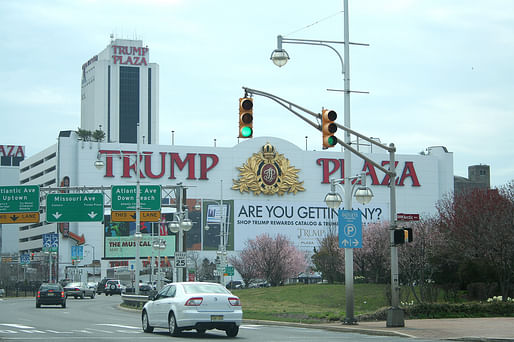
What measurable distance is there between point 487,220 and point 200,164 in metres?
96.2

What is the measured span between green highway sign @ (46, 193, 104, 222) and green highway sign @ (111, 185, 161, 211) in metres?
2.12

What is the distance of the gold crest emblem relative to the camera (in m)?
136

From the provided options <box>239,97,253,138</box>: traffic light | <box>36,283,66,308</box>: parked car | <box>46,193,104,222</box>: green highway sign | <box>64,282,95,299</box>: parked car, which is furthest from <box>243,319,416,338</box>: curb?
<box>64,282,95,299</box>: parked car

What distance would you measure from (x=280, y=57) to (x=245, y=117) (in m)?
3.04

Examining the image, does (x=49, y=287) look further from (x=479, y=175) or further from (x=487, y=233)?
(x=479, y=175)

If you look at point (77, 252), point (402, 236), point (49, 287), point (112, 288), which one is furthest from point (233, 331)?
point (77, 252)

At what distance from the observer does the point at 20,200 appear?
53.6m

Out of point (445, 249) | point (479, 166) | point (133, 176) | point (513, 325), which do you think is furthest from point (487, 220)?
point (479, 166)

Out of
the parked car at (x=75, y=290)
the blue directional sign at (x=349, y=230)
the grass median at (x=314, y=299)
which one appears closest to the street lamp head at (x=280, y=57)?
the blue directional sign at (x=349, y=230)

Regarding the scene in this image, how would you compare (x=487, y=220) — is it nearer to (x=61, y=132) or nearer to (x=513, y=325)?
(x=513, y=325)

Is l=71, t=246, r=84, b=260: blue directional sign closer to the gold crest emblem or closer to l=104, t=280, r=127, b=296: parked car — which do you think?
the gold crest emblem

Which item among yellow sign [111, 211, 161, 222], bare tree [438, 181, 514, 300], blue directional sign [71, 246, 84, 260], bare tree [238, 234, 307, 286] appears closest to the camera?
bare tree [438, 181, 514, 300]

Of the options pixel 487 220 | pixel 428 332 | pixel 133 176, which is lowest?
pixel 428 332

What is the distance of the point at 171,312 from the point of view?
73.9ft
